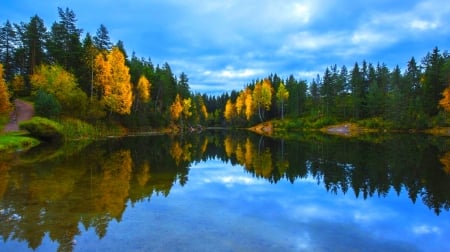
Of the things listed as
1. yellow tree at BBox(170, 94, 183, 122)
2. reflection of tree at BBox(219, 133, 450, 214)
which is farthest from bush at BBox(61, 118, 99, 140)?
yellow tree at BBox(170, 94, 183, 122)

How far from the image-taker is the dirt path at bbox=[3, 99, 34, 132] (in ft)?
147

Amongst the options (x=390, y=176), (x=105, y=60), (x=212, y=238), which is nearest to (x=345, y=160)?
(x=390, y=176)

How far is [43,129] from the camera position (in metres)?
40.0

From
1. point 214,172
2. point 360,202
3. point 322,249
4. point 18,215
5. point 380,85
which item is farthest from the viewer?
point 380,85

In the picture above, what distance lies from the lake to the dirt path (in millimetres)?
26081

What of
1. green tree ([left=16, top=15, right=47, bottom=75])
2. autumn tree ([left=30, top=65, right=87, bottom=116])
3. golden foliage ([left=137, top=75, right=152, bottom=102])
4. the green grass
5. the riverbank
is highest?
green tree ([left=16, top=15, right=47, bottom=75])

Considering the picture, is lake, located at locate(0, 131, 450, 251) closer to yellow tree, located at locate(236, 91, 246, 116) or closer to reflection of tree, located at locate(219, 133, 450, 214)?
reflection of tree, located at locate(219, 133, 450, 214)

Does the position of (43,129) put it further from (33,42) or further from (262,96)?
(262,96)

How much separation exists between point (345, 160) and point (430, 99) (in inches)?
2645

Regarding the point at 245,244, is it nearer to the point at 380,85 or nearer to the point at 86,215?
the point at 86,215

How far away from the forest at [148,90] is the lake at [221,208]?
Answer: 29.2 m

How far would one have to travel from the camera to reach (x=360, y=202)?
45.9ft

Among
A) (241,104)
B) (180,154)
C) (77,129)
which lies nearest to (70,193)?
(180,154)

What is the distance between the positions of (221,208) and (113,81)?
49.7 meters
